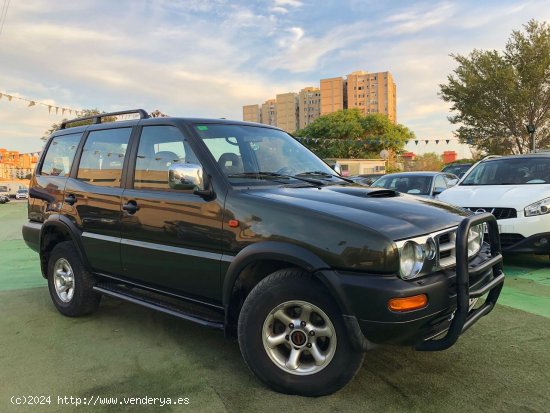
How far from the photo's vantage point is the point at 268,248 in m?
2.81

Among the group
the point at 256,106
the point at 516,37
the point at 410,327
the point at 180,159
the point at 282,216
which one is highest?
the point at 256,106

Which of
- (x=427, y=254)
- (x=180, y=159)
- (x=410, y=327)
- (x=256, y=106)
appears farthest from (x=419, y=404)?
(x=256, y=106)

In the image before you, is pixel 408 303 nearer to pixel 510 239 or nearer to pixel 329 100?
pixel 510 239

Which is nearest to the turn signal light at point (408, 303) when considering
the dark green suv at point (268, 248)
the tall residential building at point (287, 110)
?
the dark green suv at point (268, 248)

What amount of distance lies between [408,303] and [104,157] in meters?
3.01

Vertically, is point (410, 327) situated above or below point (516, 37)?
below

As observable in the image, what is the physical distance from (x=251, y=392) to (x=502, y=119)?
1045 inches

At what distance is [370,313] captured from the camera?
2.50m

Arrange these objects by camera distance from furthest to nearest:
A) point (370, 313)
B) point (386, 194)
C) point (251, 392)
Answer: point (386, 194) < point (251, 392) < point (370, 313)

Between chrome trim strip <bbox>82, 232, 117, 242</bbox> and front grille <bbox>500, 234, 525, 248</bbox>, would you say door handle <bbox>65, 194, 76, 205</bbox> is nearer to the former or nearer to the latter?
chrome trim strip <bbox>82, 232, 117, 242</bbox>

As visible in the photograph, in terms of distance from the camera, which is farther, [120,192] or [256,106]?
[256,106]

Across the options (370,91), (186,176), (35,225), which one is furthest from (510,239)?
(370,91)

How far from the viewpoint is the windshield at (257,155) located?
3.48 metres

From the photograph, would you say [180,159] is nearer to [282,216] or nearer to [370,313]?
[282,216]
